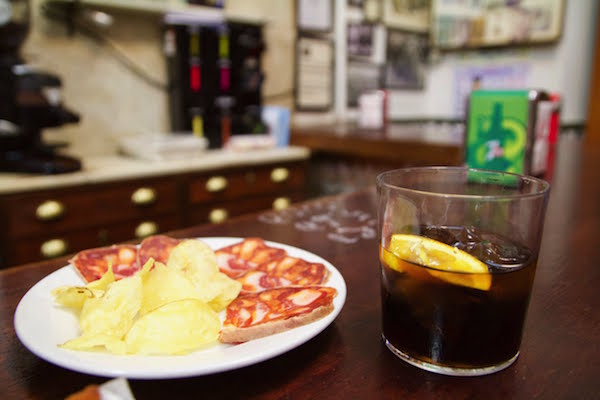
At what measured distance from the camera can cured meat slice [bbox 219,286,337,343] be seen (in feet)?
1.65

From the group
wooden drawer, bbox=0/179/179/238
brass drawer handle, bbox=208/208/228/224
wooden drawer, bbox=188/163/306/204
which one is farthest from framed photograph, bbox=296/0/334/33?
wooden drawer, bbox=0/179/179/238

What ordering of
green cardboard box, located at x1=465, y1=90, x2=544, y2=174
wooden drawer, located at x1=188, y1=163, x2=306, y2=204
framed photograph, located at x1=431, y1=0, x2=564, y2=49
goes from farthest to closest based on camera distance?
1. framed photograph, located at x1=431, y1=0, x2=564, y2=49
2. wooden drawer, located at x1=188, y1=163, x2=306, y2=204
3. green cardboard box, located at x1=465, y1=90, x2=544, y2=174

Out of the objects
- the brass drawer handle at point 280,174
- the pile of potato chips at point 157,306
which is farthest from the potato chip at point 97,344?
the brass drawer handle at point 280,174

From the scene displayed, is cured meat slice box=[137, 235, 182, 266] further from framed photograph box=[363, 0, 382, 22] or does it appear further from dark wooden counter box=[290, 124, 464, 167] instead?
framed photograph box=[363, 0, 382, 22]

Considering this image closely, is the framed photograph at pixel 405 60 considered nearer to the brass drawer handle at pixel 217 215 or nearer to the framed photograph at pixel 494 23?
the framed photograph at pixel 494 23

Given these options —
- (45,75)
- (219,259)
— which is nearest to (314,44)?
(45,75)

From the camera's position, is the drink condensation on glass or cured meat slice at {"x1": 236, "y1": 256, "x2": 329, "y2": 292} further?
cured meat slice at {"x1": 236, "y1": 256, "x2": 329, "y2": 292}

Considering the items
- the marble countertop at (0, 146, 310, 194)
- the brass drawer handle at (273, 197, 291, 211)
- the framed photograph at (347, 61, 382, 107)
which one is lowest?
the brass drawer handle at (273, 197, 291, 211)

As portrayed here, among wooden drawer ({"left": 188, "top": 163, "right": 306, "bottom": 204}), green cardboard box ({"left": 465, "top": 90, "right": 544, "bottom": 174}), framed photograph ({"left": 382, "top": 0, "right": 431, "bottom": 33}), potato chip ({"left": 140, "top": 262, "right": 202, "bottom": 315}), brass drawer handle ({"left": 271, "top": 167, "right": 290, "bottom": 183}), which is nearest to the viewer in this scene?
potato chip ({"left": 140, "top": 262, "right": 202, "bottom": 315})

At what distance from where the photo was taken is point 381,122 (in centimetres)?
314

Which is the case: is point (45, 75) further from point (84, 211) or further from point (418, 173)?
point (418, 173)

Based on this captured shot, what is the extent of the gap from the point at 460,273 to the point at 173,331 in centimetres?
31

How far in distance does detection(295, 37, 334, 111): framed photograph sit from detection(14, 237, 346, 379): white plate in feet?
10.2

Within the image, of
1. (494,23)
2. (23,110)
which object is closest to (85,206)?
(23,110)
